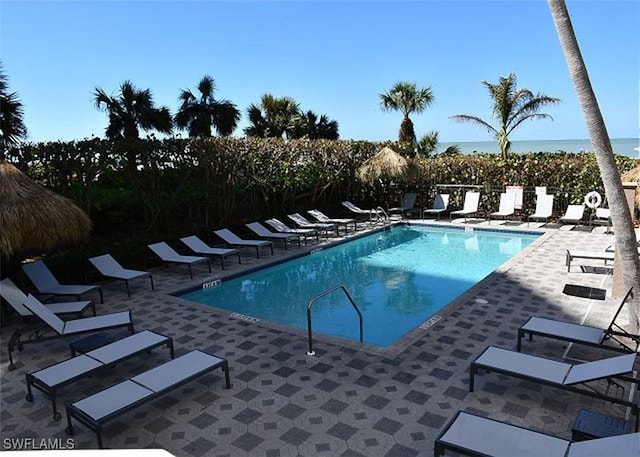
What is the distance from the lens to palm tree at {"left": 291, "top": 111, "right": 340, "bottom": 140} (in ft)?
83.6

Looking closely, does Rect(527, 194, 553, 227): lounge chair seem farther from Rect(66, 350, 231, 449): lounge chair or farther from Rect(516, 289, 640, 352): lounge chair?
Rect(66, 350, 231, 449): lounge chair

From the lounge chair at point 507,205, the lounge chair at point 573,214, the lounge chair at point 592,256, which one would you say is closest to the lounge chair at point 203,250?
the lounge chair at point 592,256

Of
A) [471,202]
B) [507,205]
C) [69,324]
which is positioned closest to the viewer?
[69,324]

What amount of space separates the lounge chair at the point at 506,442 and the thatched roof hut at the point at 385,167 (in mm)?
13683

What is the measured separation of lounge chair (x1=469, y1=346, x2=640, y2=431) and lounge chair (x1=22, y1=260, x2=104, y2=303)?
675 cm

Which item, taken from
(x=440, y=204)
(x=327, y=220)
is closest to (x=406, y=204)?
(x=440, y=204)

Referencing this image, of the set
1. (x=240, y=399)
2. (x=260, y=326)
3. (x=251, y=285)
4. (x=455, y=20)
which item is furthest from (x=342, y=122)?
(x=240, y=399)

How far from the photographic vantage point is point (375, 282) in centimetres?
1052

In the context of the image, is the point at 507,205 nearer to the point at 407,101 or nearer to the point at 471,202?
the point at 471,202

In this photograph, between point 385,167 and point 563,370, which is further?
point 385,167

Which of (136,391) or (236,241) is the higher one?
(236,241)

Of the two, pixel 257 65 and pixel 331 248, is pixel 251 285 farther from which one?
pixel 257 65

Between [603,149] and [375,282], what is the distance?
19.5 ft

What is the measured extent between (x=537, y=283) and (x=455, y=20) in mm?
8467
